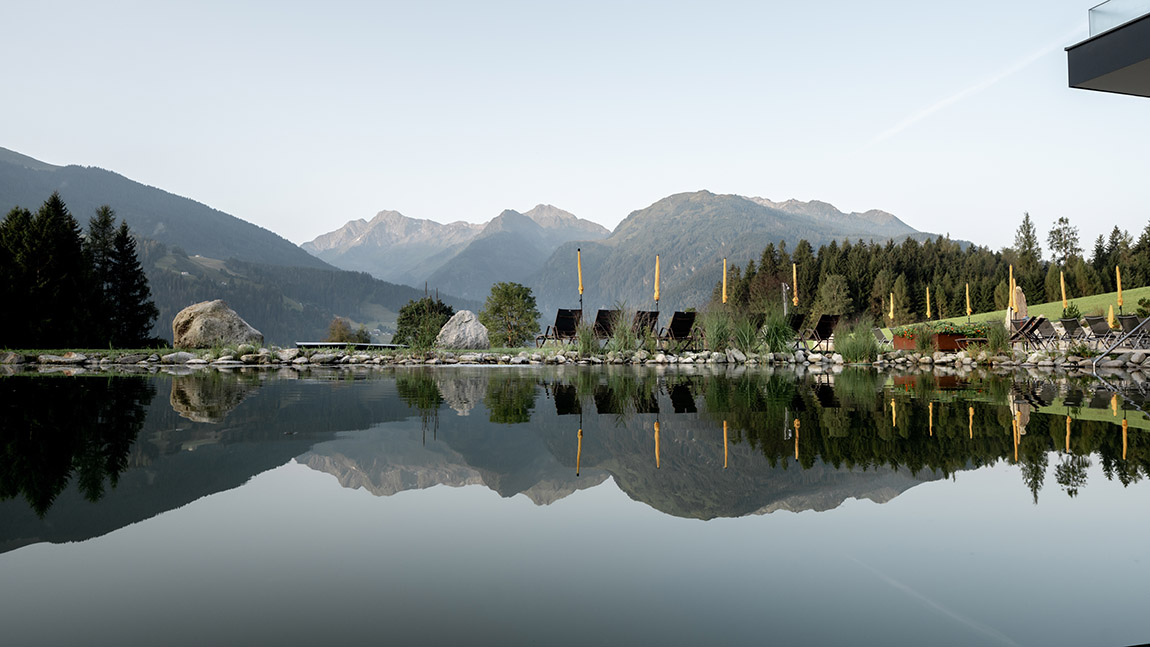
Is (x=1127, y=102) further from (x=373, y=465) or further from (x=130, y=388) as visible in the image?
(x=130, y=388)

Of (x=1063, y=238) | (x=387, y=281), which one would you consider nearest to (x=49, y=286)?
(x=1063, y=238)

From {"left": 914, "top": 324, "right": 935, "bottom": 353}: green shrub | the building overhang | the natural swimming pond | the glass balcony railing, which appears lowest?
the natural swimming pond

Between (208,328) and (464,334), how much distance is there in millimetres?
6716

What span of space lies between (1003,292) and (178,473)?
3722cm

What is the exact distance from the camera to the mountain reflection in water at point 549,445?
232cm

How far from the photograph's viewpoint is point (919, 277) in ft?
130

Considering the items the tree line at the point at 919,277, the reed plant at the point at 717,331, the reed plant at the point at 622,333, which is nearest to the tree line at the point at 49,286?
the reed plant at the point at 622,333

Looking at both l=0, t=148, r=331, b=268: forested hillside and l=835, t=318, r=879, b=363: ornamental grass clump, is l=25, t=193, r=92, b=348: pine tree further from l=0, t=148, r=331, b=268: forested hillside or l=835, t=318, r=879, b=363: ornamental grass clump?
l=0, t=148, r=331, b=268: forested hillside

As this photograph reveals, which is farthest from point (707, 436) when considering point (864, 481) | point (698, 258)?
point (698, 258)

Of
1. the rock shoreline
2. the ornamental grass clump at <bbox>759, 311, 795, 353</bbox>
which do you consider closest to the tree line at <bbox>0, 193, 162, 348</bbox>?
the rock shoreline

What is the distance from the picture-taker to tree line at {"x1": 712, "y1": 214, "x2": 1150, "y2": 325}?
32406mm

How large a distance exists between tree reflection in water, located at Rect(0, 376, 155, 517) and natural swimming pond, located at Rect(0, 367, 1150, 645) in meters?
0.02

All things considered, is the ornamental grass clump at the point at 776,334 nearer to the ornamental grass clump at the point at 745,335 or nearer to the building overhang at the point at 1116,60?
the ornamental grass clump at the point at 745,335

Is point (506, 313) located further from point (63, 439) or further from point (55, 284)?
point (63, 439)
